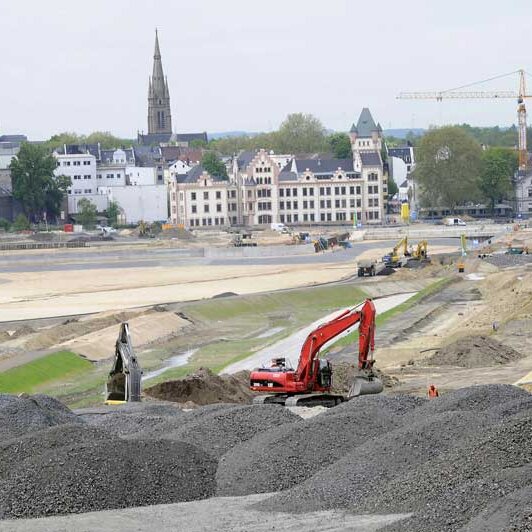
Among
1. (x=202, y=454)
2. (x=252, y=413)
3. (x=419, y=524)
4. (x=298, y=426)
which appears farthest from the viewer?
(x=252, y=413)

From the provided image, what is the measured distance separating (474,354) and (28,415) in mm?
22041

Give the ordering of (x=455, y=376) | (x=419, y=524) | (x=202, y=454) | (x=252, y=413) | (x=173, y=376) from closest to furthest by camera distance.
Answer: (x=419, y=524), (x=202, y=454), (x=252, y=413), (x=455, y=376), (x=173, y=376)

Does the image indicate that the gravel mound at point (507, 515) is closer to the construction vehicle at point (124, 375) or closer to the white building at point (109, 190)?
the construction vehicle at point (124, 375)

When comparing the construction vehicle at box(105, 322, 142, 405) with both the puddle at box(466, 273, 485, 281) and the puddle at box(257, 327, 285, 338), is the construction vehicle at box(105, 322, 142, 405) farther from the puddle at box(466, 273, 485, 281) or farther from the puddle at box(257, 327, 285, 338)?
the puddle at box(466, 273, 485, 281)

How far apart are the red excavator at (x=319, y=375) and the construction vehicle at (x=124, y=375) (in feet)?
13.1

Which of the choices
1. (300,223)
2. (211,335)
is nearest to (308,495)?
(211,335)

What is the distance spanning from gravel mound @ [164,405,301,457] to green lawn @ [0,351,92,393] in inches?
750

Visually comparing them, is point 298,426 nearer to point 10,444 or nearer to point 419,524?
point 10,444

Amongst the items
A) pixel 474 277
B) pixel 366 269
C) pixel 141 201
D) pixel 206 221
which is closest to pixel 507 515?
pixel 474 277

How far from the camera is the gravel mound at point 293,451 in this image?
88.5 feet

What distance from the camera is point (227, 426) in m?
31.6

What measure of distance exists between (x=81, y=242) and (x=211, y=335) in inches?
3128

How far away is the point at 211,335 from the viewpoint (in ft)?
225

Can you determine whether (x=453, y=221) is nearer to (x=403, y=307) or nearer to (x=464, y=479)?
(x=403, y=307)
